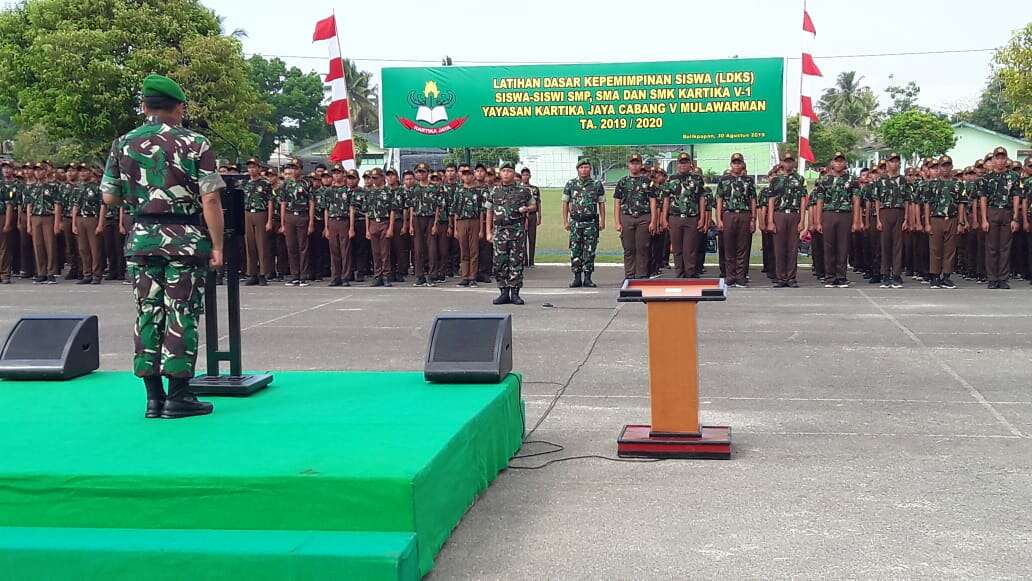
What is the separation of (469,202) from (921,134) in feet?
208

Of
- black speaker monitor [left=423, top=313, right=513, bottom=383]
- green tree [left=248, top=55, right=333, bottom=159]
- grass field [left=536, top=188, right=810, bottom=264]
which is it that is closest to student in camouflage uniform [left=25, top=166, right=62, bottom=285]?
grass field [left=536, top=188, right=810, bottom=264]

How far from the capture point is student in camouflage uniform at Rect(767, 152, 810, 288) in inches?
640

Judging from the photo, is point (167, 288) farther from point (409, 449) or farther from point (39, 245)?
point (39, 245)

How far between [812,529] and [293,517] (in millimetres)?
2268

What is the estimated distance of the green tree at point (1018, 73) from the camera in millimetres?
25875

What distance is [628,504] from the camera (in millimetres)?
5223

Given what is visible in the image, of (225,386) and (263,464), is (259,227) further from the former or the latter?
(263,464)

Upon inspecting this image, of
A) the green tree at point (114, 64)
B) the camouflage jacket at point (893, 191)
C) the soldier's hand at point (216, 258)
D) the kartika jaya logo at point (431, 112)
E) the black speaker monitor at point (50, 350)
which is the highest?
the green tree at point (114, 64)

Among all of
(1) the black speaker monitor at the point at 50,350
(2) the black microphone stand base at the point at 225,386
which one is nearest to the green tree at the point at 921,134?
(1) the black speaker monitor at the point at 50,350

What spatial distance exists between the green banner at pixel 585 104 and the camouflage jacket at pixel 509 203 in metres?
4.82

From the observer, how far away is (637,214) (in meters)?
16.9

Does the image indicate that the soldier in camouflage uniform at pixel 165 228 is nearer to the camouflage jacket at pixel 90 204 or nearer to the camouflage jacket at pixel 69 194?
the camouflage jacket at pixel 90 204

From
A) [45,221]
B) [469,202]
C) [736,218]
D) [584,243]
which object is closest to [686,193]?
[736,218]

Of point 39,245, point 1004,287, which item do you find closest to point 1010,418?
point 1004,287
